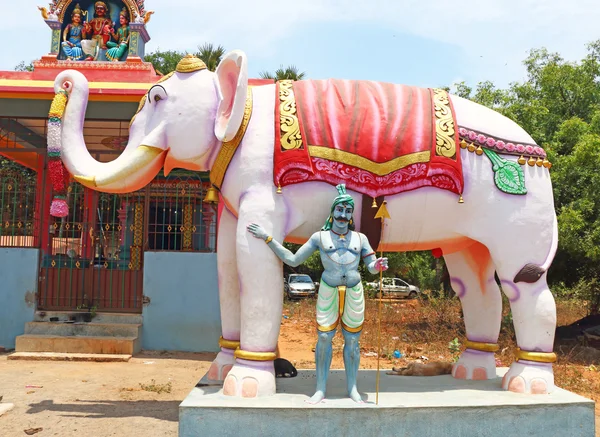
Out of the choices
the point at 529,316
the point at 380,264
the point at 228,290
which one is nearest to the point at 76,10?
the point at 228,290

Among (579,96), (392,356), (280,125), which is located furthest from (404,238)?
(579,96)

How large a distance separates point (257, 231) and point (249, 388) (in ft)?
3.22

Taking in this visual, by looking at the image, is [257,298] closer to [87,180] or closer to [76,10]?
[87,180]

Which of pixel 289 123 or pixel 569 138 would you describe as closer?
pixel 289 123

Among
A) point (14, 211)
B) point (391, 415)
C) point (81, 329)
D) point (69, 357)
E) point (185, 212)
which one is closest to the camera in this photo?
point (391, 415)

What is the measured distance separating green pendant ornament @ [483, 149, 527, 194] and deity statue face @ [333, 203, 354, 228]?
3.65 ft

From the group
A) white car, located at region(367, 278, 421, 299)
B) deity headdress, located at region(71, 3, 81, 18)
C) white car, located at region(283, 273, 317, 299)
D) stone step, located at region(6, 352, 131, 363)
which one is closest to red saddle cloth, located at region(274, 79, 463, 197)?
stone step, located at region(6, 352, 131, 363)

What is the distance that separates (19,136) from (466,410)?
882 cm

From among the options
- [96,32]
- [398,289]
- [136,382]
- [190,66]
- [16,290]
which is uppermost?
[96,32]

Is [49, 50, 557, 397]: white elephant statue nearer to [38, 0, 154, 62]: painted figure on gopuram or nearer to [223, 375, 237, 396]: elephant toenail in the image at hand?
[223, 375, 237, 396]: elephant toenail

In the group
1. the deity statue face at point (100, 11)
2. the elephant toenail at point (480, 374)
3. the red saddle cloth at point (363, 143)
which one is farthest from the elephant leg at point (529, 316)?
the deity statue face at point (100, 11)

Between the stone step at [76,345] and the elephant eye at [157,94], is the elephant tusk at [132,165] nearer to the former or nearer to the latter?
the elephant eye at [157,94]

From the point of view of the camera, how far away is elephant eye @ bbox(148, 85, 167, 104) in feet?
12.9

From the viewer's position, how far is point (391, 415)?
346 centimetres
